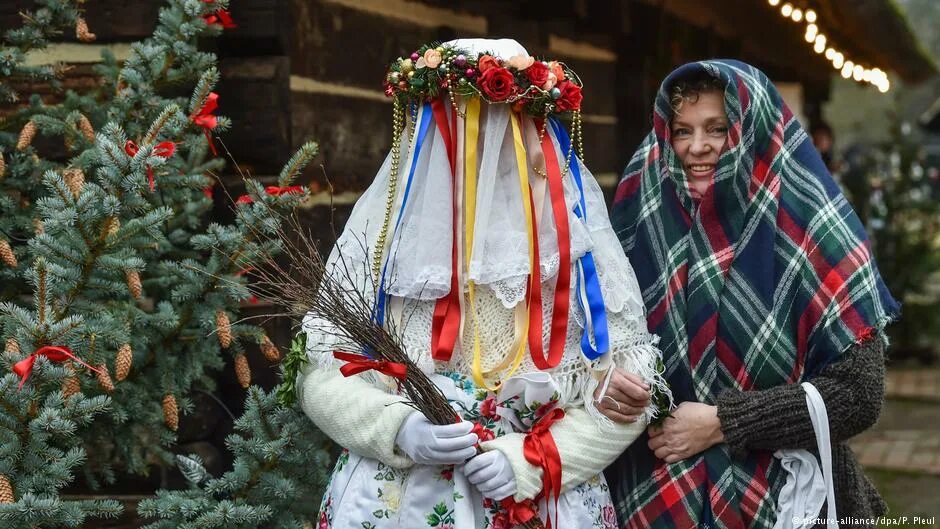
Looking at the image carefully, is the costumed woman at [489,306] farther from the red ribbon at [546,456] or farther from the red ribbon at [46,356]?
the red ribbon at [46,356]

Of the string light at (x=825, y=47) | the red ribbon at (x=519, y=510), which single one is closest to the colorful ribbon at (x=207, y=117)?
the red ribbon at (x=519, y=510)

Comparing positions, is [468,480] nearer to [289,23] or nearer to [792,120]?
[792,120]

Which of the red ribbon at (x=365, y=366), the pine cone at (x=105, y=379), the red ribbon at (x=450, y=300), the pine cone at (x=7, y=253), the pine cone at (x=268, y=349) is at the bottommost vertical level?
the pine cone at (x=268, y=349)

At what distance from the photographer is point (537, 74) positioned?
2623 mm

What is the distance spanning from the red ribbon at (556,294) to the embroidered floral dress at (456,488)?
7 centimetres

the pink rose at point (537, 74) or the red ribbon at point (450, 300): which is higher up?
the pink rose at point (537, 74)

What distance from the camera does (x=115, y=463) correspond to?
3.44 meters

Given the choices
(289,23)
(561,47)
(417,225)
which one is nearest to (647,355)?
(417,225)

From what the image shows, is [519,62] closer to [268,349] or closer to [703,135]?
[703,135]

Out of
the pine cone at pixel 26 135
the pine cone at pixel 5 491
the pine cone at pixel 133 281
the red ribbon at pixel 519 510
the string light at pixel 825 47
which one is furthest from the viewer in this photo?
the string light at pixel 825 47

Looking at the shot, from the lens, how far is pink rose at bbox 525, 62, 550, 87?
2617 millimetres

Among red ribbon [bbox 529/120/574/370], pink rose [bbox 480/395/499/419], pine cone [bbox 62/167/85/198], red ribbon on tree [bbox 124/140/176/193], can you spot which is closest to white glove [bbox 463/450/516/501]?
pink rose [bbox 480/395/499/419]

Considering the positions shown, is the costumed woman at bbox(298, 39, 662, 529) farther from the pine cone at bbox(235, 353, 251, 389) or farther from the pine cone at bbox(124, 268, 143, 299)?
the pine cone at bbox(235, 353, 251, 389)

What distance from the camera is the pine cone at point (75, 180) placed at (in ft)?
10.1
